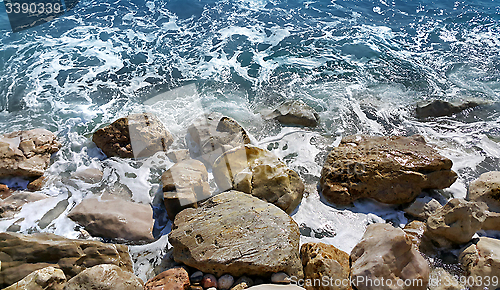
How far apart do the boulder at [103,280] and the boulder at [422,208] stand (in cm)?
414

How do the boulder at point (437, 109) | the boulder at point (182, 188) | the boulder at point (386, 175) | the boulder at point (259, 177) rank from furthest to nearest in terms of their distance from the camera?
1. the boulder at point (437, 109)
2. the boulder at point (386, 175)
3. the boulder at point (259, 177)
4. the boulder at point (182, 188)

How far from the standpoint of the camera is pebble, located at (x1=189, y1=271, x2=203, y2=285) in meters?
3.31

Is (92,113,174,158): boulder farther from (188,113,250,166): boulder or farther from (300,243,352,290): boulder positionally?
(300,243,352,290): boulder

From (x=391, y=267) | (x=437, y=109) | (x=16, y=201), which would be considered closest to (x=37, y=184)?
(x=16, y=201)

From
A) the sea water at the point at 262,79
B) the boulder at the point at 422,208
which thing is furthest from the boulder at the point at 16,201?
the boulder at the point at 422,208

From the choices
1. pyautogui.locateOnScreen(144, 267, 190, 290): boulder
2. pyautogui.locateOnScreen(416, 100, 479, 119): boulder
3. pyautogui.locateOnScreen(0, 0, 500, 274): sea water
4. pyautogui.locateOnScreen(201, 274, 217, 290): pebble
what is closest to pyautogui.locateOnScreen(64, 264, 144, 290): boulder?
pyautogui.locateOnScreen(144, 267, 190, 290): boulder

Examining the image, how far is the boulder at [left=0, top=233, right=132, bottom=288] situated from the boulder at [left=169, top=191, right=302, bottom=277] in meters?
0.96

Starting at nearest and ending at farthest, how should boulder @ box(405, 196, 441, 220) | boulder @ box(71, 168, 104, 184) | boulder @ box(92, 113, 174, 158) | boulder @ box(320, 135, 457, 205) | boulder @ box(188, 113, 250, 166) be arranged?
boulder @ box(405, 196, 441, 220)
boulder @ box(320, 135, 457, 205)
boulder @ box(71, 168, 104, 184)
boulder @ box(188, 113, 250, 166)
boulder @ box(92, 113, 174, 158)

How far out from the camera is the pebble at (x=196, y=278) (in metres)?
3.31

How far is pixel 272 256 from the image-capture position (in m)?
3.33

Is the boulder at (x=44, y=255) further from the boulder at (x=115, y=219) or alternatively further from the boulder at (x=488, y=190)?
the boulder at (x=488, y=190)

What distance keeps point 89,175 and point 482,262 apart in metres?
6.33

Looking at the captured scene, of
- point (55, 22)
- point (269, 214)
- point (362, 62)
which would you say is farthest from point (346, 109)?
point (55, 22)

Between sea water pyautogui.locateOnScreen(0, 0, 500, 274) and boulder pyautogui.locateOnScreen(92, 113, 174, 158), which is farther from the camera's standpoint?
boulder pyautogui.locateOnScreen(92, 113, 174, 158)
